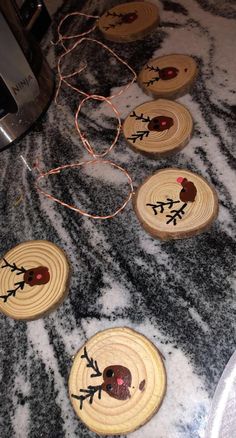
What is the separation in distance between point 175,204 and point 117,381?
1.38ft

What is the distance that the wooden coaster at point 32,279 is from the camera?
2.87 feet

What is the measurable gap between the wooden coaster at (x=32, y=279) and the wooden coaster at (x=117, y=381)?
14 centimetres

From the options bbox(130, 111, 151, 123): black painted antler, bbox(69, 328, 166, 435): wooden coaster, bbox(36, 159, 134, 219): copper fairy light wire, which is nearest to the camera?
bbox(69, 328, 166, 435): wooden coaster

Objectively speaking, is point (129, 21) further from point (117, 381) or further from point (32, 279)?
point (117, 381)

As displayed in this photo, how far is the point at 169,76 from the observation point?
1198 millimetres

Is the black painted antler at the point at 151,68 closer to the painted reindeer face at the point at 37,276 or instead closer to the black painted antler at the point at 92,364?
the painted reindeer face at the point at 37,276

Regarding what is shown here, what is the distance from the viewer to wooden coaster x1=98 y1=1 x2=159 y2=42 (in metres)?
1.38

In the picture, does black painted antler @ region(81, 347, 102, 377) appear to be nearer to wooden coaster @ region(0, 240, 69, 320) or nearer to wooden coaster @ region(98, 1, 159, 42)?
wooden coaster @ region(0, 240, 69, 320)

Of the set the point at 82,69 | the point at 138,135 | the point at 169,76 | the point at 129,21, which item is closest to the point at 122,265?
the point at 138,135

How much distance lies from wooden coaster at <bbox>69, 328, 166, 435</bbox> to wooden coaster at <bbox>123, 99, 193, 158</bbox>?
51cm

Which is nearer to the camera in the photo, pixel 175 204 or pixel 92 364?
pixel 92 364

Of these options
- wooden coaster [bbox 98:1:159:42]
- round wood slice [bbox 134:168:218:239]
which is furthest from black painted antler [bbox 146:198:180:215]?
wooden coaster [bbox 98:1:159:42]

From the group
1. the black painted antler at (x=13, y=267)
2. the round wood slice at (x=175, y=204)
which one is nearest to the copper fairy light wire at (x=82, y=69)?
the round wood slice at (x=175, y=204)

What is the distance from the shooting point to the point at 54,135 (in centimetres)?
121
